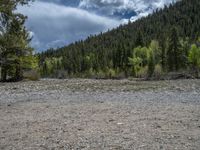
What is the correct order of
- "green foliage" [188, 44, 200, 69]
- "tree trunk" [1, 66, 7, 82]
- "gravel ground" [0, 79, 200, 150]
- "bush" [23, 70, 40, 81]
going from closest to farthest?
"gravel ground" [0, 79, 200, 150]
"tree trunk" [1, 66, 7, 82]
"bush" [23, 70, 40, 81]
"green foliage" [188, 44, 200, 69]

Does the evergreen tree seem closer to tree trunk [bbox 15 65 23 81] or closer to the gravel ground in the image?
tree trunk [bbox 15 65 23 81]

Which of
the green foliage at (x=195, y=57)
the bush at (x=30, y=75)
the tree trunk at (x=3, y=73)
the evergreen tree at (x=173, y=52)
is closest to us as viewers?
the tree trunk at (x=3, y=73)

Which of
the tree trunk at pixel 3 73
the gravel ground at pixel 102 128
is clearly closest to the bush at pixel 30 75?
the tree trunk at pixel 3 73

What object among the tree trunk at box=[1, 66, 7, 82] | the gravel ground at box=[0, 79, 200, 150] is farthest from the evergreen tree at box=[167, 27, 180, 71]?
the gravel ground at box=[0, 79, 200, 150]

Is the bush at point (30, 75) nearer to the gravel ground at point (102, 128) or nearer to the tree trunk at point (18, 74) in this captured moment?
the tree trunk at point (18, 74)

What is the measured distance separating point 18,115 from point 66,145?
5986mm

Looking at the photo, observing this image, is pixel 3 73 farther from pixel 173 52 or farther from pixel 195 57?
pixel 173 52

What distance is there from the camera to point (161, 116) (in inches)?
541

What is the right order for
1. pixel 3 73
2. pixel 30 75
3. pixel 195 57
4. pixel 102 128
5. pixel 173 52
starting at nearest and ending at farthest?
pixel 102 128, pixel 3 73, pixel 30 75, pixel 195 57, pixel 173 52

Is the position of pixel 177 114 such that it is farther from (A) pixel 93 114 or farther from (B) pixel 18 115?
(B) pixel 18 115

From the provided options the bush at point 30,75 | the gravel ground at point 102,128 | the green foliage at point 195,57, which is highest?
the green foliage at point 195,57

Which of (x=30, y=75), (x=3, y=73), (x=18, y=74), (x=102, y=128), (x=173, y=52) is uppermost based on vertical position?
(x=173, y=52)

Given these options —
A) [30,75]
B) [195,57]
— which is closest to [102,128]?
[30,75]

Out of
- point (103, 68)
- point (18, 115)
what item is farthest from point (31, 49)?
point (103, 68)
